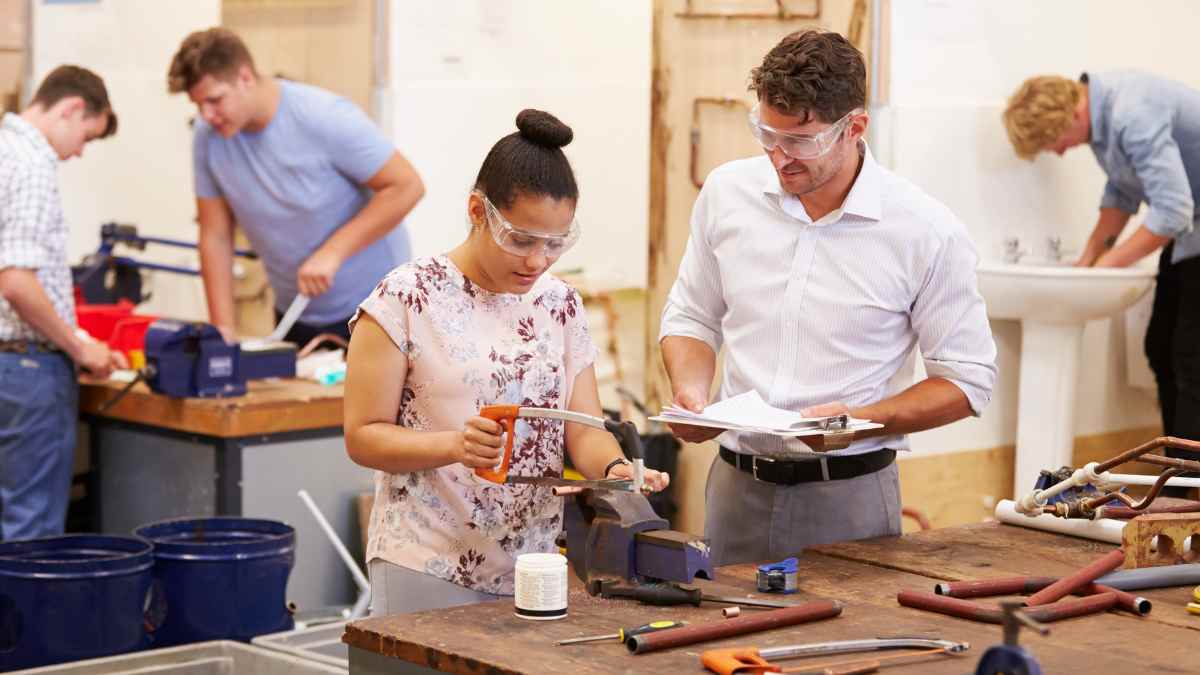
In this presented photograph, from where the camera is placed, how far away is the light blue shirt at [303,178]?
533 cm

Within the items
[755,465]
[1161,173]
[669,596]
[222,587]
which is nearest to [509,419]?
[669,596]

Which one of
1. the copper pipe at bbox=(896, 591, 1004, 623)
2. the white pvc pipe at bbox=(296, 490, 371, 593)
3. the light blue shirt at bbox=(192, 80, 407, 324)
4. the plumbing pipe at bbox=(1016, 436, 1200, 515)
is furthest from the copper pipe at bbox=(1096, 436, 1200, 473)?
the light blue shirt at bbox=(192, 80, 407, 324)

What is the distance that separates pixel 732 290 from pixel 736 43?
2396 millimetres

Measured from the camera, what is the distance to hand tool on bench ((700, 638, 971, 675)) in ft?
7.54

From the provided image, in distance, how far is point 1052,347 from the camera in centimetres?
579

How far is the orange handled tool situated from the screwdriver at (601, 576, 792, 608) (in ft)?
0.67

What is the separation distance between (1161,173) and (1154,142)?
109mm

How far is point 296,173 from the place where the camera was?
17.6 ft

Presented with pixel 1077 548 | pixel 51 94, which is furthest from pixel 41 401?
pixel 1077 548

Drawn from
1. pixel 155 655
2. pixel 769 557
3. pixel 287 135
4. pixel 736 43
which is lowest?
pixel 155 655

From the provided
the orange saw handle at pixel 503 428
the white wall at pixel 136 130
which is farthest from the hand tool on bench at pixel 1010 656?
the white wall at pixel 136 130

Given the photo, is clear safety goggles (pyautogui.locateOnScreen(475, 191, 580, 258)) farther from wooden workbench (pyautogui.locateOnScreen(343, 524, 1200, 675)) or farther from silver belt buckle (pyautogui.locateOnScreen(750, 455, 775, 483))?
silver belt buckle (pyautogui.locateOnScreen(750, 455, 775, 483))

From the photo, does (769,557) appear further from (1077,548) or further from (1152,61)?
(1152,61)

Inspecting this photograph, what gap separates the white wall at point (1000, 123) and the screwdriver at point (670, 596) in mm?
3001
